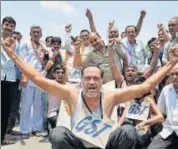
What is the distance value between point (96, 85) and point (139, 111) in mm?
1226

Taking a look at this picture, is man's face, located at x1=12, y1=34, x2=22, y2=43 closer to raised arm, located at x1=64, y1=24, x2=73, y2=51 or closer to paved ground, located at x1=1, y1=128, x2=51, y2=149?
raised arm, located at x1=64, y1=24, x2=73, y2=51

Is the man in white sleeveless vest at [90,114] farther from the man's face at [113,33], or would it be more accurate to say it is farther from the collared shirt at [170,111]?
the man's face at [113,33]

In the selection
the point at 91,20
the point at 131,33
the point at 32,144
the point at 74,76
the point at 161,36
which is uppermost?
the point at 91,20

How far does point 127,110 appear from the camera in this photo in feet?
15.5

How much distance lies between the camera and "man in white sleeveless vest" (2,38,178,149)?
3.65m

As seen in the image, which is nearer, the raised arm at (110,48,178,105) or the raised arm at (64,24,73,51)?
the raised arm at (110,48,178,105)

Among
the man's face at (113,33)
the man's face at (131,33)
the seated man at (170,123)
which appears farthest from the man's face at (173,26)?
the seated man at (170,123)

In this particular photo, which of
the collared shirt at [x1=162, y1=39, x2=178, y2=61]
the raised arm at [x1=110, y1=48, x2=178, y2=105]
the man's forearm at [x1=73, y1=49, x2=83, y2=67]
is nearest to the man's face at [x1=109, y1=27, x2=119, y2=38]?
the man's forearm at [x1=73, y1=49, x2=83, y2=67]

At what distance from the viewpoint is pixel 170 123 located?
426 centimetres

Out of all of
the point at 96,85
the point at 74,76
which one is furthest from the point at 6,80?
the point at 96,85

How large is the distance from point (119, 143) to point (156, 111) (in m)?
1.09

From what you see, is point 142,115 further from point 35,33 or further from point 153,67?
point 35,33

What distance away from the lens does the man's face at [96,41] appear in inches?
211

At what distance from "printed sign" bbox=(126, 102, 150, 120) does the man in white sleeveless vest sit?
918 mm
